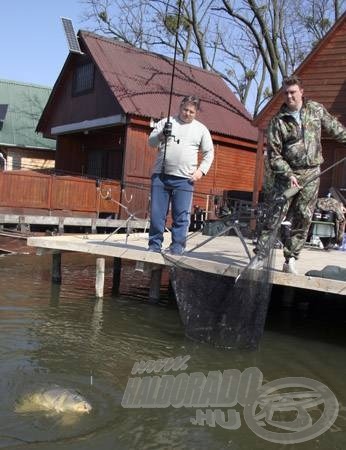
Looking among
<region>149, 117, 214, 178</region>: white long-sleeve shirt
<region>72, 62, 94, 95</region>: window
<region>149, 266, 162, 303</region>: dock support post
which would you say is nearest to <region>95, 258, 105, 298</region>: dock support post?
<region>149, 266, 162, 303</region>: dock support post

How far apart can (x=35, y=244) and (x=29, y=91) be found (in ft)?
77.9

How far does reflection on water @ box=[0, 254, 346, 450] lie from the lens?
385 centimetres

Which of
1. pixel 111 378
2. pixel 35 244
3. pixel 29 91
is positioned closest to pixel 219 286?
pixel 111 378

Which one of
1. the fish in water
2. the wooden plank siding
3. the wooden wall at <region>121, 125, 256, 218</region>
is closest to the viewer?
the fish in water

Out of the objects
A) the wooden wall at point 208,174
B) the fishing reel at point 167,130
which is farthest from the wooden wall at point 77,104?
the fishing reel at point 167,130

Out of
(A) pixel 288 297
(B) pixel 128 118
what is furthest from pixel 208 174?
(A) pixel 288 297

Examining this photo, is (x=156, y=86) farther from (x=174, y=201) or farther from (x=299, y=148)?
(x=299, y=148)

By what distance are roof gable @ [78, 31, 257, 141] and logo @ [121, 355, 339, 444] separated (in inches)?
553

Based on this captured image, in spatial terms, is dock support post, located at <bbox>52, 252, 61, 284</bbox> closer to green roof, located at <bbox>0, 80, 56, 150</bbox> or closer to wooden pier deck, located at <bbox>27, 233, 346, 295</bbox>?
wooden pier deck, located at <bbox>27, 233, 346, 295</bbox>

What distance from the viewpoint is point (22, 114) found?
28.7m

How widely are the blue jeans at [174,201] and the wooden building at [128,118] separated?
35.2 ft

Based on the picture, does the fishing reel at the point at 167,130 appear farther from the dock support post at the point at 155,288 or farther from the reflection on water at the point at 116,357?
the dock support post at the point at 155,288

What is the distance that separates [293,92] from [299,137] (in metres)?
0.44

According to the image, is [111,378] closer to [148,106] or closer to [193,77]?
[148,106]
